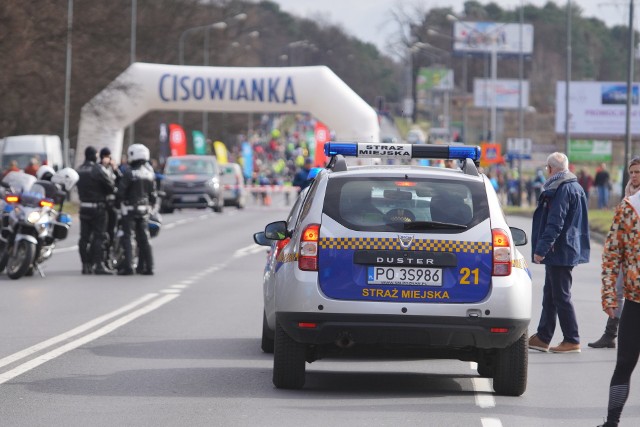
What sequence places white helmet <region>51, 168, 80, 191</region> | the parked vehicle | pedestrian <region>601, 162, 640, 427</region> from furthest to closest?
the parked vehicle
white helmet <region>51, 168, 80, 191</region>
pedestrian <region>601, 162, 640, 427</region>

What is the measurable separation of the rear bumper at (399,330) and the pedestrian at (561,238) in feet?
9.28

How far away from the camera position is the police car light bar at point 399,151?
11.9 meters

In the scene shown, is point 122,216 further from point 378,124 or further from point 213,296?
point 378,124

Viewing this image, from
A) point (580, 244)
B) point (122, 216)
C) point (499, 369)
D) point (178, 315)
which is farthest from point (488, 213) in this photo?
point (122, 216)

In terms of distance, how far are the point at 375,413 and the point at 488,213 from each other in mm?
1595

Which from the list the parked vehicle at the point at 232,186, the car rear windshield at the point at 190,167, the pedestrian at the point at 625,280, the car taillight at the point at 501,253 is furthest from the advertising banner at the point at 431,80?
the pedestrian at the point at 625,280

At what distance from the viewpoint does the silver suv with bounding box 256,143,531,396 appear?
35.5ft

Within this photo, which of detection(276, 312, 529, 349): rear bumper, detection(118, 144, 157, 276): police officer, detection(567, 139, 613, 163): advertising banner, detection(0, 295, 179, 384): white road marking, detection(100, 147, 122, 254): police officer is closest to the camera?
detection(276, 312, 529, 349): rear bumper

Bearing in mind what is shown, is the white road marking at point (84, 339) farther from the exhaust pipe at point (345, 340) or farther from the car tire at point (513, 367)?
the car tire at point (513, 367)

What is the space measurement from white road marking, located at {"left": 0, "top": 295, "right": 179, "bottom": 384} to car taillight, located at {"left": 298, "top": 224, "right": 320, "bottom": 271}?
2.24 m

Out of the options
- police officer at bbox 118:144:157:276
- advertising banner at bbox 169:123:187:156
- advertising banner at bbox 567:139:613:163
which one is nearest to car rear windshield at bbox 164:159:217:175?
advertising banner at bbox 169:123:187:156

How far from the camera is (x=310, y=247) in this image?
10.9 m

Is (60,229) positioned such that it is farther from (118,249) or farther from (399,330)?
(399,330)

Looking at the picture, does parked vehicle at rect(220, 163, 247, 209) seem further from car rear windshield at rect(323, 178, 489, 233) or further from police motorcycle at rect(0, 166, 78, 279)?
car rear windshield at rect(323, 178, 489, 233)
